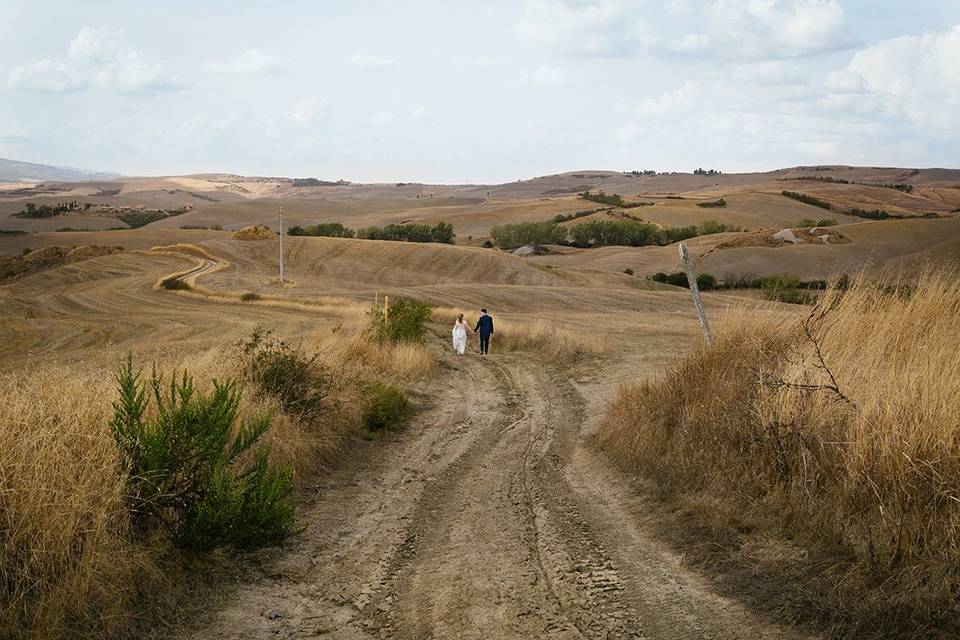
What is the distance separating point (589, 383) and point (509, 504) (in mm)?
9349

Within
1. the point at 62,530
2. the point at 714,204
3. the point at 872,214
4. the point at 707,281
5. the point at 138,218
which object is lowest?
the point at 707,281

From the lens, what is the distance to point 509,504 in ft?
28.9

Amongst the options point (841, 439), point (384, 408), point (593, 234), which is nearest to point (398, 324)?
point (384, 408)

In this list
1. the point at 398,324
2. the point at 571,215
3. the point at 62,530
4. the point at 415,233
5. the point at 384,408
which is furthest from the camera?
the point at 571,215

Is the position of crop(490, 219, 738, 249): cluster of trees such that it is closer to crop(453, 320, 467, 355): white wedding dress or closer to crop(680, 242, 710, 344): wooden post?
crop(453, 320, 467, 355): white wedding dress

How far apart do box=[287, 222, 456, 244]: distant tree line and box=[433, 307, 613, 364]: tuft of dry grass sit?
7533cm

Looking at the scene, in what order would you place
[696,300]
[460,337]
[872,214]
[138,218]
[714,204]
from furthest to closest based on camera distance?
1. [138,218]
2. [714,204]
3. [872,214]
4. [460,337]
5. [696,300]

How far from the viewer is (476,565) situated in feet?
22.9

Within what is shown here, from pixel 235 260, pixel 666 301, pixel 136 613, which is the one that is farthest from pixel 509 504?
pixel 235 260

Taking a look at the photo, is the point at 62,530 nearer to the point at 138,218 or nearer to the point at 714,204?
the point at 714,204

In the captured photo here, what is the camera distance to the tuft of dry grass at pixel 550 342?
70.7ft

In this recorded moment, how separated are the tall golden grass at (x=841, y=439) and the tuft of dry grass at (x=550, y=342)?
10.2 m

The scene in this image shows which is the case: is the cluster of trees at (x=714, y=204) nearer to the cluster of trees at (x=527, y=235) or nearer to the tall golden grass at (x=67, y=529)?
the cluster of trees at (x=527, y=235)

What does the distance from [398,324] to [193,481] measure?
53.1ft
